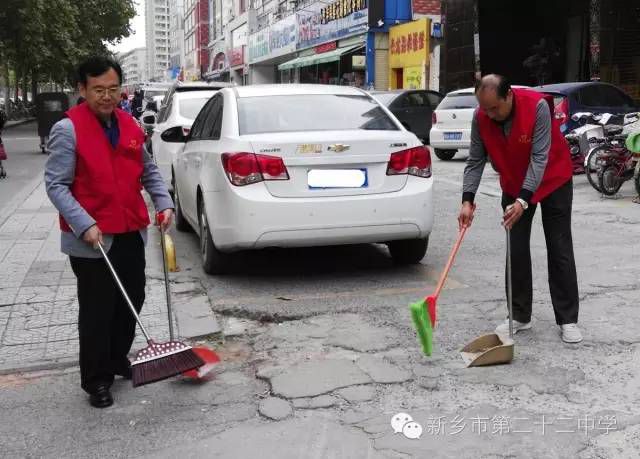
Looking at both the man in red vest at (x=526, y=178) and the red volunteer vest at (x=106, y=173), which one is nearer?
the red volunteer vest at (x=106, y=173)

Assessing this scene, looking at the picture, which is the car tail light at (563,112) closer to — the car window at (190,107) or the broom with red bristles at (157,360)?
the car window at (190,107)

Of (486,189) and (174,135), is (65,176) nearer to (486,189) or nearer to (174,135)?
(174,135)

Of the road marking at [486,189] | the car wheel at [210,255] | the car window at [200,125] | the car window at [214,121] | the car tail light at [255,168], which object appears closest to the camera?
the car tail light at [255,168]

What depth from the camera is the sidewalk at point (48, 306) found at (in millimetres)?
4281

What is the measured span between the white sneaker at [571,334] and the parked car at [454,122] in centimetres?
1065

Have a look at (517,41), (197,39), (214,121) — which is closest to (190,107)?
(214,121)

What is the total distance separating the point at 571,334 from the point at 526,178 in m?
0.96

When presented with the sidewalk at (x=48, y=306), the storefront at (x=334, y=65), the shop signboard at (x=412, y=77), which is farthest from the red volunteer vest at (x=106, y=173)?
the storefront at (x=334, y=65)

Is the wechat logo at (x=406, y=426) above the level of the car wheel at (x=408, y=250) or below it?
below

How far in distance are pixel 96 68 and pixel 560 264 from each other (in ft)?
8.98

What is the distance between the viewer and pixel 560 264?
425 centimetres

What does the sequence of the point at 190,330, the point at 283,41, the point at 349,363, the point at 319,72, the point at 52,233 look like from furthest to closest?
the point at 283,41, the point at 319,72, the point at 52,233, the point at 190,330, the point at 349,363

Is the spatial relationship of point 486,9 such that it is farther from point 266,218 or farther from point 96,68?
point 96,68

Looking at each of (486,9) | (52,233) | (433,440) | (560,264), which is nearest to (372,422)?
(433,440)
